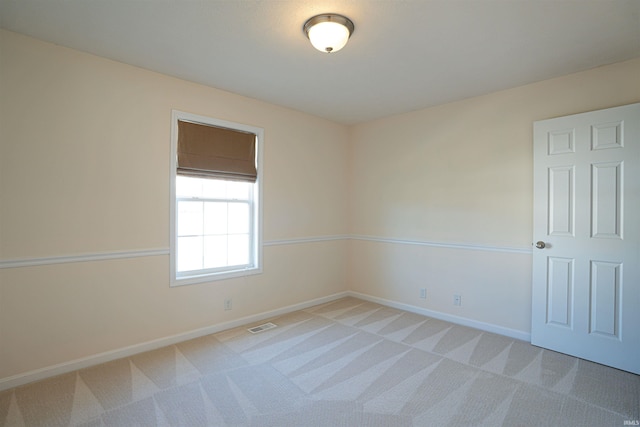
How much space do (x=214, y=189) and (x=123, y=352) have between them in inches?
67.6

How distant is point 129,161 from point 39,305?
4.31ft

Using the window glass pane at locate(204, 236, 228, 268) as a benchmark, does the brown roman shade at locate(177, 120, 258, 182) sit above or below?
above

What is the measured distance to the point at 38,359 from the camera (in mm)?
2447

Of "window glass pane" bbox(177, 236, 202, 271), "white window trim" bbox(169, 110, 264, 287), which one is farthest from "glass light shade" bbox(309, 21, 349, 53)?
"window glass pane" bbox(177, 236, 202, 271)

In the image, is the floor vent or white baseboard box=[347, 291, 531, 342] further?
the floor vent

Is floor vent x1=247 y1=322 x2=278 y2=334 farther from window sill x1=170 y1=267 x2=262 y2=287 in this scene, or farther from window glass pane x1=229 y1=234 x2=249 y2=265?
window glass pane x1=229 y1=234 x2=249 y2=265

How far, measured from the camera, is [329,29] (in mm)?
2131

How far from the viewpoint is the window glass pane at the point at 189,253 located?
10.6 feet

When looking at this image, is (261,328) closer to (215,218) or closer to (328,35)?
(215,218)

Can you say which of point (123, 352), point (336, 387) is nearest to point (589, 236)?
point (336, 387)

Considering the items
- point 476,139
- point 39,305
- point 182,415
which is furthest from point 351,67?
point 39,305

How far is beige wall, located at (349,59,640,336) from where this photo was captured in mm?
3188

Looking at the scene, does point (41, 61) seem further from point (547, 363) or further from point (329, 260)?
point (547, 363)

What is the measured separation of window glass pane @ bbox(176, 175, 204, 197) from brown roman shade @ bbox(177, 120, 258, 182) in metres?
0.07
